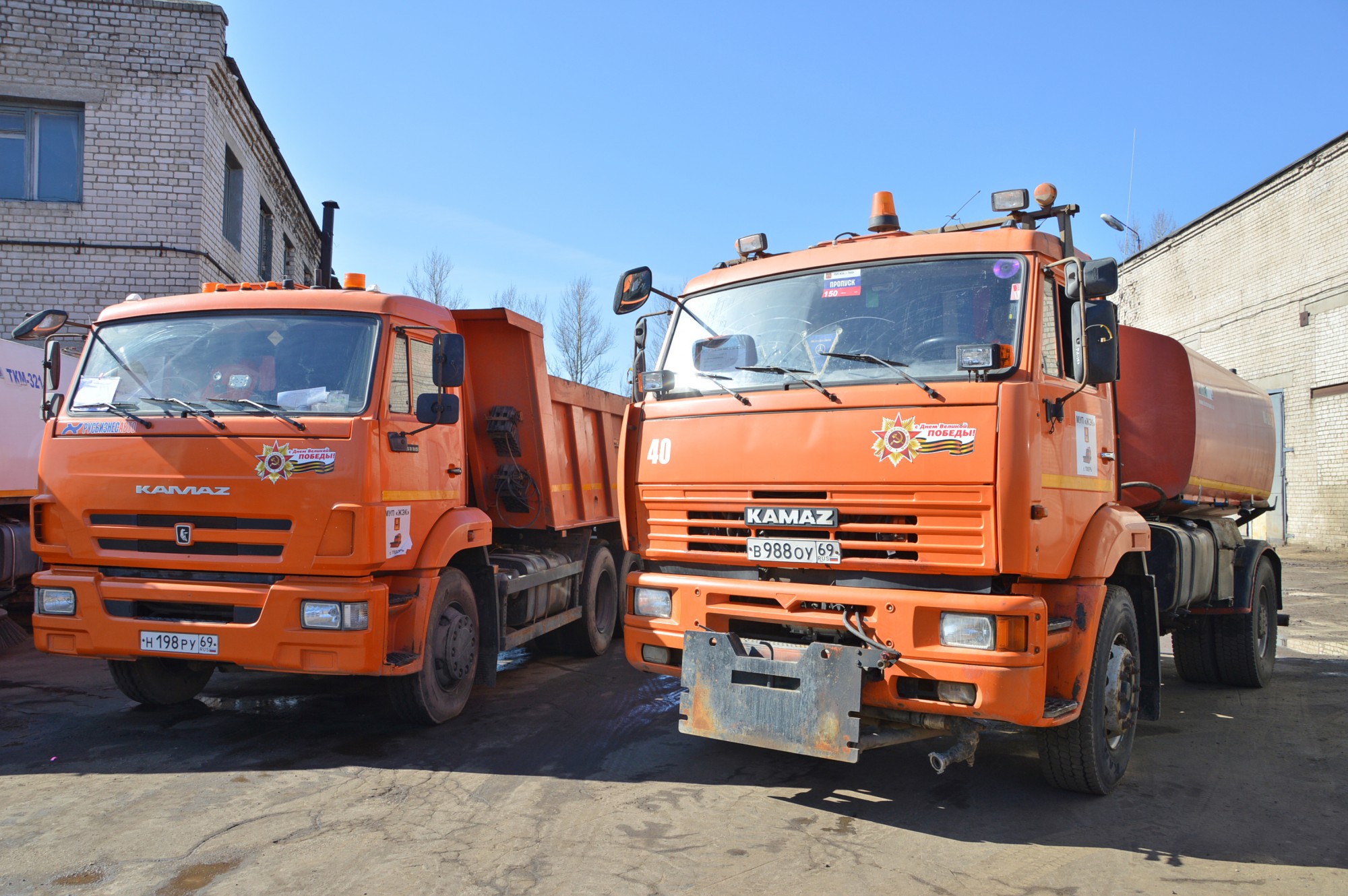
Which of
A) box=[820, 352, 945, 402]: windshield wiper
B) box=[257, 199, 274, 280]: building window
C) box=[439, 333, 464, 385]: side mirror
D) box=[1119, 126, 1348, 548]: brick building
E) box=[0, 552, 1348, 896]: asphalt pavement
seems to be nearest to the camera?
box=[0, 552, 1348, 896]: asphalt pavement

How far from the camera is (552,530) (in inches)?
312

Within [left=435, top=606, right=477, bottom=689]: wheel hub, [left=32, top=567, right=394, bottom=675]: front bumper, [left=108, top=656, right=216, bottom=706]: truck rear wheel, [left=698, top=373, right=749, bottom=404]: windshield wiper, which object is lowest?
[left=108, top=656, right=216, bottom=706]: truck rear wheel

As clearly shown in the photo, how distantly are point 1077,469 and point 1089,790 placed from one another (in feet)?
5.42

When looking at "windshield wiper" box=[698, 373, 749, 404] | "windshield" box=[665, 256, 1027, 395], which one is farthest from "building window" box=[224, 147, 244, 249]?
"windshield wiper" box=[698, 373, 749, 404]

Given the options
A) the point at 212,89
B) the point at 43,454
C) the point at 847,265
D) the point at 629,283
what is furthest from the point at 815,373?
the point at 212,89

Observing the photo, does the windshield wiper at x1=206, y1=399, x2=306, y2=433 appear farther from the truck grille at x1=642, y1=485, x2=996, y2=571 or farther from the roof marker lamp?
the roof marker lamp

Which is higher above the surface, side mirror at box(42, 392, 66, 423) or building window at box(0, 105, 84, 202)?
building window at box(0, 105, 84, 202)

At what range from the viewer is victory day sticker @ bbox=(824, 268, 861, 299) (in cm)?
495

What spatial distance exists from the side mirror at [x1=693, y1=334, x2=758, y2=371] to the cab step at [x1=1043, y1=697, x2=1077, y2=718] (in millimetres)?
2163

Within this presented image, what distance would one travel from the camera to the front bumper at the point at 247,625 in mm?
5266

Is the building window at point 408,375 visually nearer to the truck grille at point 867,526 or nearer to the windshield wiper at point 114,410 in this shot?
the windshield wiper at point 114,410

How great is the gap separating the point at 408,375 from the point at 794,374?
8.24 feet

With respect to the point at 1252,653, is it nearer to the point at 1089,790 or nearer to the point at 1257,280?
the point at 1089,790

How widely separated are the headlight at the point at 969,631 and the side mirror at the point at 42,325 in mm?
5500
